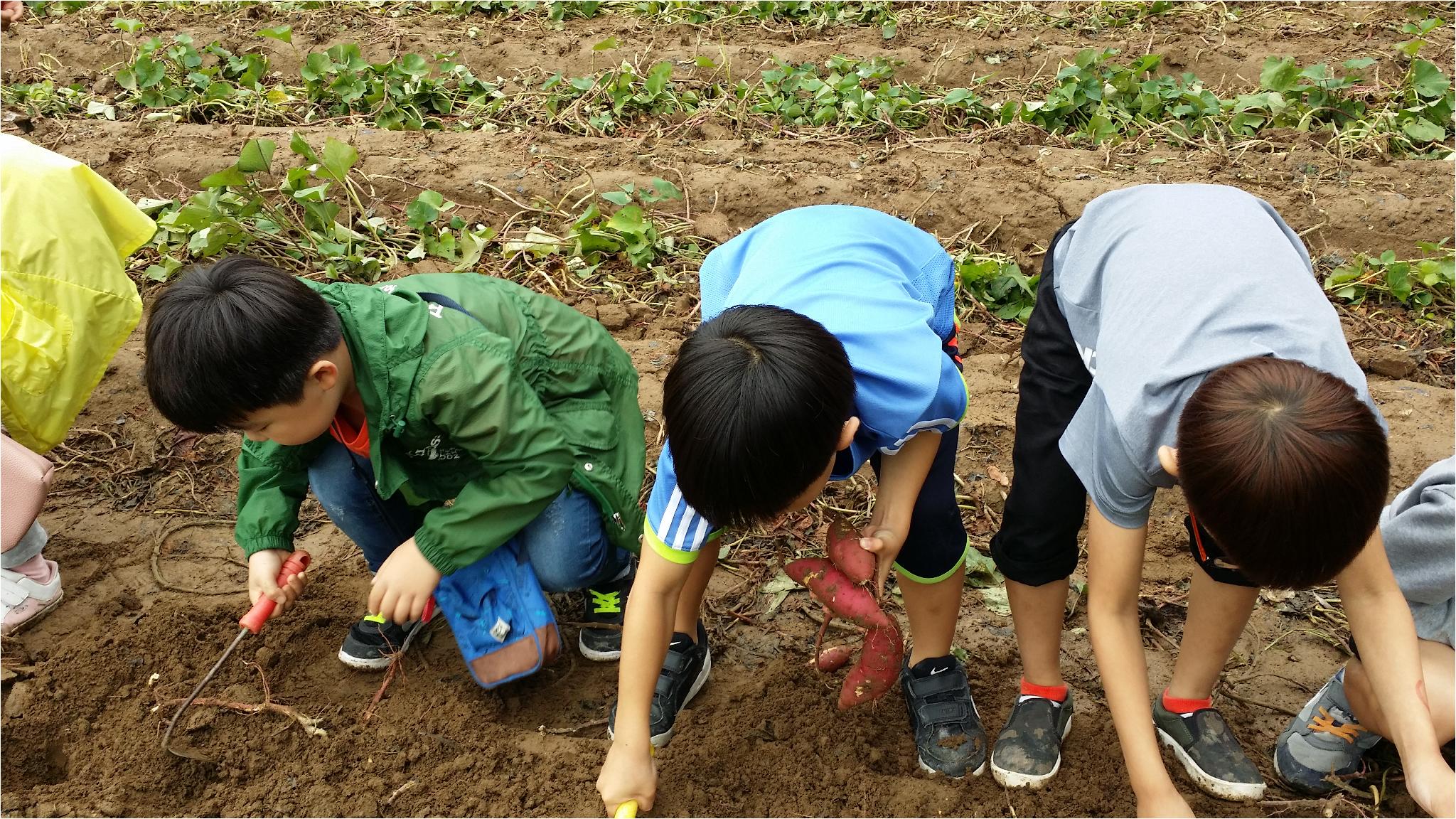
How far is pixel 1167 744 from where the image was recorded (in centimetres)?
200

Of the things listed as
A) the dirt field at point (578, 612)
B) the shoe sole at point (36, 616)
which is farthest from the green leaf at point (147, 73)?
the shoe sole at point (36, 616)

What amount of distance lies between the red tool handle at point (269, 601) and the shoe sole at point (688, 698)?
2.13 feet

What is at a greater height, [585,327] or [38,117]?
[585,327]

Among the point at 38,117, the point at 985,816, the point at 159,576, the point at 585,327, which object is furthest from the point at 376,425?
the point at 38,117

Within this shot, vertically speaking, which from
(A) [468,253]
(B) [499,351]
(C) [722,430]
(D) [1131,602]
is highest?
(C) [722,430]

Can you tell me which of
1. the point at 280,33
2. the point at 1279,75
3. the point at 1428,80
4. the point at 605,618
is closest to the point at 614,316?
the point at 605,618

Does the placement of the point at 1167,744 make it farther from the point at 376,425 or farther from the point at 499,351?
the point at 376,425

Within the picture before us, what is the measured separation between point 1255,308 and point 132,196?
3.81 metres

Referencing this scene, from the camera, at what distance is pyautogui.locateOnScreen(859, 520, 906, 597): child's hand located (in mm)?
1652

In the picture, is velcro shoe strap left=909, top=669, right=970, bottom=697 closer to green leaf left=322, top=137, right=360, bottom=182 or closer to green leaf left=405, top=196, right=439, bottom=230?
green leaf left=405, top=196, right=439, bottom=230

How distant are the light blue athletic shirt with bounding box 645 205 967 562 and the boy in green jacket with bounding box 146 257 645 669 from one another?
377 millimetres

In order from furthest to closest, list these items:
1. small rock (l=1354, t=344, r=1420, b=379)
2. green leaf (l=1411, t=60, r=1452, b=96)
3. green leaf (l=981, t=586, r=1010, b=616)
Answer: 1. green leaf (l=1411, t=60, r=1452, b=96)
2. small rock (l=1354, t=344, r=1420, b=379)
3. green leaf (l=981, t=586, r=1010, b=616)

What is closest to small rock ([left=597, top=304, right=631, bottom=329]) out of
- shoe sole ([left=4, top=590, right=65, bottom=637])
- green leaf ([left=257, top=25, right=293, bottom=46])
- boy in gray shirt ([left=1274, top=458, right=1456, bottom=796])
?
shoe sole ([left=4, top=590, right=65, bottom=637])

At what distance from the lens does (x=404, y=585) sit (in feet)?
6.22
